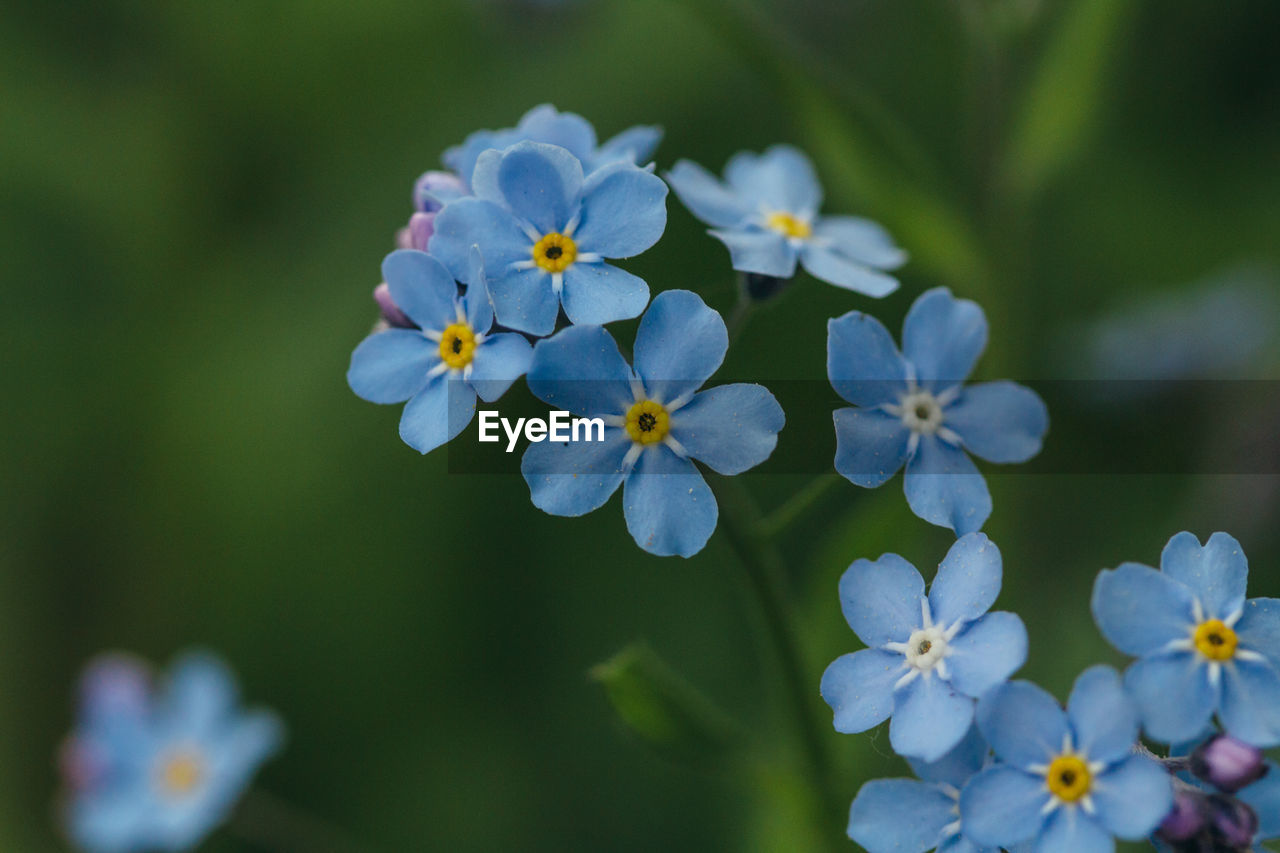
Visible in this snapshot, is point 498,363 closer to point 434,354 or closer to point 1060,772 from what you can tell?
point 434,354

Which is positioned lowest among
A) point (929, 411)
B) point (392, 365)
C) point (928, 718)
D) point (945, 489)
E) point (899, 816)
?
point (899, 816)

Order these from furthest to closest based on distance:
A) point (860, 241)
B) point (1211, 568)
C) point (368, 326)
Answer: point (368, 326) < point (860, 241) < point (1211, 568)

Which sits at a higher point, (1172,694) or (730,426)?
(730,426)

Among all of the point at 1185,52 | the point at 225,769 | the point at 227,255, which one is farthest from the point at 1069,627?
the point at 227,255

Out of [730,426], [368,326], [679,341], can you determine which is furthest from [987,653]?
[368,326]

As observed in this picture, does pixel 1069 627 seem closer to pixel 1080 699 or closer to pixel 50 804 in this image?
pixel 1080 699

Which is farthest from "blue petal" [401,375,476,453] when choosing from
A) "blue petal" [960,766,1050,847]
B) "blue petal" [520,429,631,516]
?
"blue petal" [960,766,1050,847]

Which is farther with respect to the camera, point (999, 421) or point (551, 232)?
point (999, 421)
